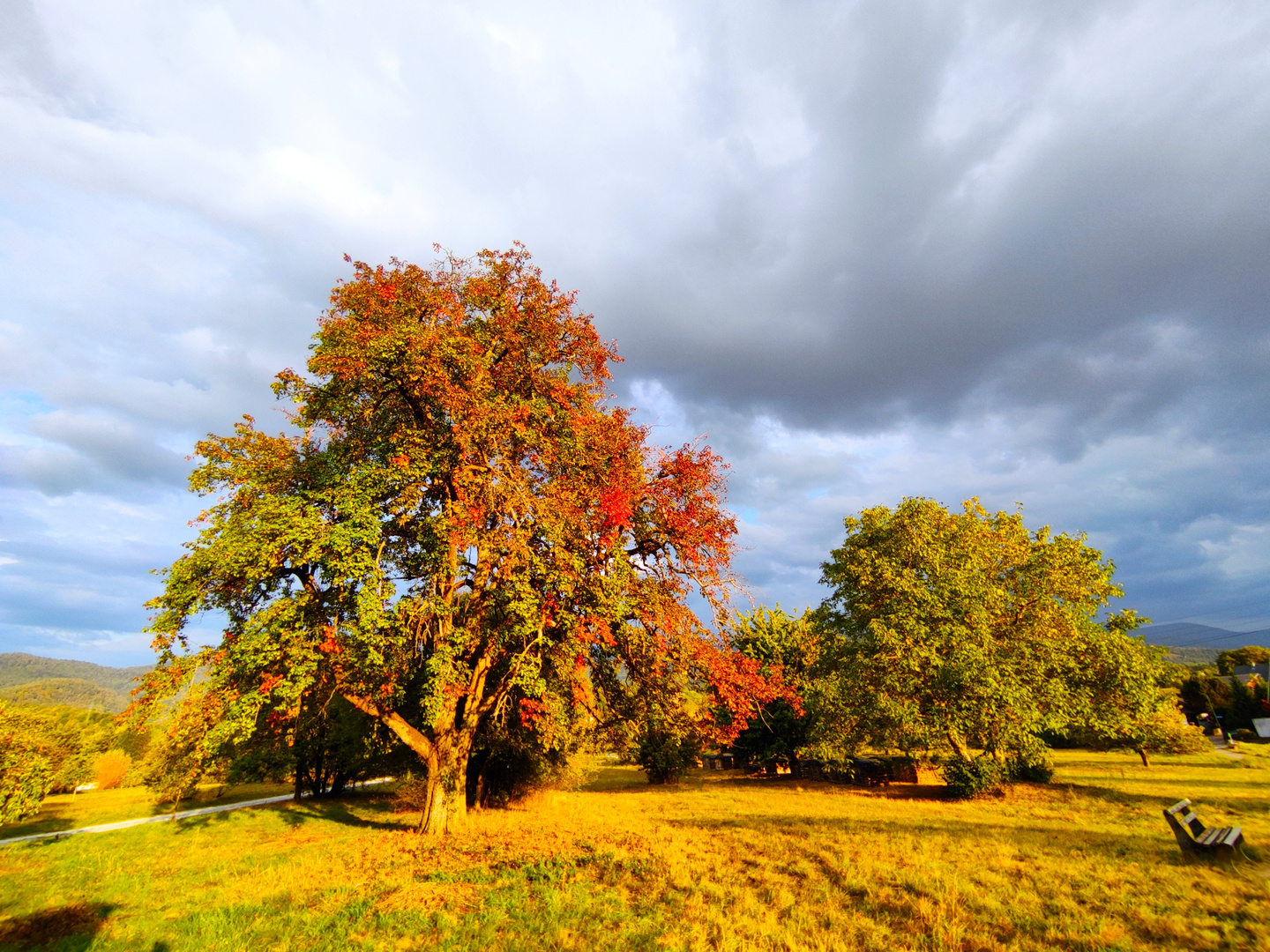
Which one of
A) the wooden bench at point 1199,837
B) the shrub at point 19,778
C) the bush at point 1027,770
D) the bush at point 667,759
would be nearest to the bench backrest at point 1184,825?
the wooden bench at point 1199,837

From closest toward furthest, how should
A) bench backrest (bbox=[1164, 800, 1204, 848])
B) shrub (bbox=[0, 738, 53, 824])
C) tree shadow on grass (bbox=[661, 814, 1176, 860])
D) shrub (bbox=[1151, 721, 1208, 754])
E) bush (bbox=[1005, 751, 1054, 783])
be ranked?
bench backrest (bbox=[1164, 800, 1204, 848]) → tree shadow on grass (bbox=[661, 814, 1176, 860]) → shrub (bbox=[0, 738, 53, 824]) → bush (bbox=[1005, 751, 1054, 783]) → shrub (bbox=[1151, 721, 1208, 754])

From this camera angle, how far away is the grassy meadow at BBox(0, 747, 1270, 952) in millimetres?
8445

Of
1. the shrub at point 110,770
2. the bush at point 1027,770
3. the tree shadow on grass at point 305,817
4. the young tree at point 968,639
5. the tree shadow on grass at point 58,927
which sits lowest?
the shrub at point 110,770

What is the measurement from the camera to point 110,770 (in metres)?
56.5

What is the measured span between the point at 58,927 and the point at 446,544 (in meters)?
10.5

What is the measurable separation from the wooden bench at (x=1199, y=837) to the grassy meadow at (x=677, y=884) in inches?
13.7


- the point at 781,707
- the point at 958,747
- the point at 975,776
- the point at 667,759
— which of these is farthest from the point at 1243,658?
the point at 667,759

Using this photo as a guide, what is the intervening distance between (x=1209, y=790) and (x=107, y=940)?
37.4 m

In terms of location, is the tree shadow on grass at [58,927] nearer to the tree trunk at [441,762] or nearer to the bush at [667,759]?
the tree trunk at [441,762]

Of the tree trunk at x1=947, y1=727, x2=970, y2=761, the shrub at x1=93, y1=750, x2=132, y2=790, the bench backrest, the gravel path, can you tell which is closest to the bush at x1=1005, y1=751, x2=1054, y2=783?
the tree trunk at x1=947, y1=727, x2=970, y2=761

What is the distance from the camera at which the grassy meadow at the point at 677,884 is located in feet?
27.7

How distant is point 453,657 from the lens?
1703 cm

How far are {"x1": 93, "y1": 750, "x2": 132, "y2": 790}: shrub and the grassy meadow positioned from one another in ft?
159

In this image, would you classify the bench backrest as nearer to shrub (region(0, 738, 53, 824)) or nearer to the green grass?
shrub (region(0, 738, 53, 824))
